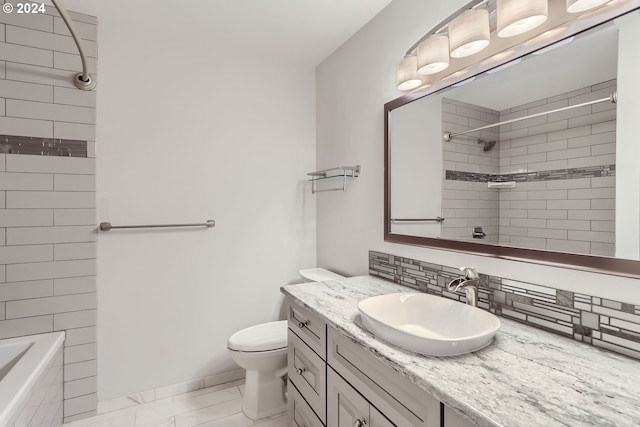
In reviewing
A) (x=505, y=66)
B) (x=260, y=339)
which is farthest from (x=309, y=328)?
(x=505, y=66)

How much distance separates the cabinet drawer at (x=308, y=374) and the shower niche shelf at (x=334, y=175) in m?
1.04

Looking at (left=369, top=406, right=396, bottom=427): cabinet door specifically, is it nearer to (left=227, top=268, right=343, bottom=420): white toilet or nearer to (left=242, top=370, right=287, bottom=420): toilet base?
(left=227, top=268, right=343, bottom=420): white toilet

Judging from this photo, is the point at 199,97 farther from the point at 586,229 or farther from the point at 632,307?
the point at 632,307

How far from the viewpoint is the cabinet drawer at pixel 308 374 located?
4.18 feet

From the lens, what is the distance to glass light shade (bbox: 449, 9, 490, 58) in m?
1.16

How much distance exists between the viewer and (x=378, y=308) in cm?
122

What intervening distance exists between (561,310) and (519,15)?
3.25ft

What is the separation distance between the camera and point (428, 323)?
4.00 ft

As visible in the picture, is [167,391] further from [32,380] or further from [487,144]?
[487,144]

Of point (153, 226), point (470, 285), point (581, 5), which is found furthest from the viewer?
point (153, 226)

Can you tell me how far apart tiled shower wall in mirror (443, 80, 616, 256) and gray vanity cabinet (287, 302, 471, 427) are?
27.1 inches

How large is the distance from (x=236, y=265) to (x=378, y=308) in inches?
51.5

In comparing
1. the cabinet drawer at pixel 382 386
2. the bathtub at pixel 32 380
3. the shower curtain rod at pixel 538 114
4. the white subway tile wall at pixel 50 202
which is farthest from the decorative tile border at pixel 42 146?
the shower curtain rod at pixel 538 114

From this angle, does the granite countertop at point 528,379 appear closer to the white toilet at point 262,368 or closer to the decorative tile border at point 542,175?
the decorative tile border at point 542,175
